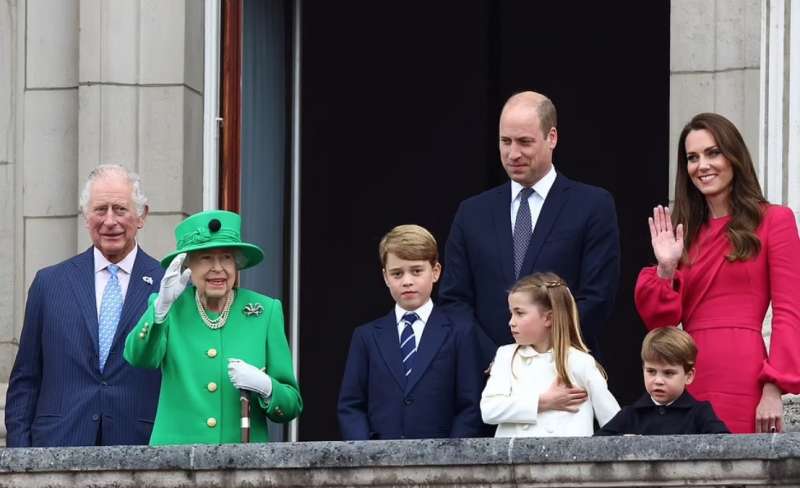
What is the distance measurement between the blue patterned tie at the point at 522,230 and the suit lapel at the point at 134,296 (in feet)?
4.64

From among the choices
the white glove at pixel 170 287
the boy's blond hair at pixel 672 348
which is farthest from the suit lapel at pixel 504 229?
the white glove at pixel 170 287

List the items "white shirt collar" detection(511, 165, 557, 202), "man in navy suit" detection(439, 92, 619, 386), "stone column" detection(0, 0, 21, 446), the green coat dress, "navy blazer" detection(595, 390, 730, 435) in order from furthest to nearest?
"stone column" detection(0, 0, 21, 446) → "white shirt collar" detection(511, 165, 557, 202) → "man in navy suit" detection(439, 92, 619, 386) → the green coat dress → "navy blazer" detection(595, 390, 730, 435)

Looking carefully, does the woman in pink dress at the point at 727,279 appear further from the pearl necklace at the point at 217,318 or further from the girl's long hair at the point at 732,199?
the pearl necklace at the point at 217,318

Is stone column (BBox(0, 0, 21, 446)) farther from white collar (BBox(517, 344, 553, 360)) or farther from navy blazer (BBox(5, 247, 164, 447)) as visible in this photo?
white collar (BBox(517, 344, 553, 360))

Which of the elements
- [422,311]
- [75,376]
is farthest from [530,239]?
[75,376]

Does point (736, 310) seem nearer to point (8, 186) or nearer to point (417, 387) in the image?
point (417, 387)

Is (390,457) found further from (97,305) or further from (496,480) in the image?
(97,305)

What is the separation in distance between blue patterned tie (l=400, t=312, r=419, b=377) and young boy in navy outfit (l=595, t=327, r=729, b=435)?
0.91 m

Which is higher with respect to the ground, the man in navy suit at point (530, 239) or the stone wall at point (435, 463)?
the man in navy suit at point (530, 239)

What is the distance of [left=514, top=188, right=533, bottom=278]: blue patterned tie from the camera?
873 cm

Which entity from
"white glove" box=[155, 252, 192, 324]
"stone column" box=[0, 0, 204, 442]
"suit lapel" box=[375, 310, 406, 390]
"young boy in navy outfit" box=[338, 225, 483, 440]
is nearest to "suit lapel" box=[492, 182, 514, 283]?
"young boy in navy outfit" box=[338, 225, 483, 440]

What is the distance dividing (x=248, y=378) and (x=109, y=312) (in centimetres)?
86

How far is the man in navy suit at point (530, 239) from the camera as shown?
8.61 meters

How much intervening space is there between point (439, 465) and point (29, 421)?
7.33ft
